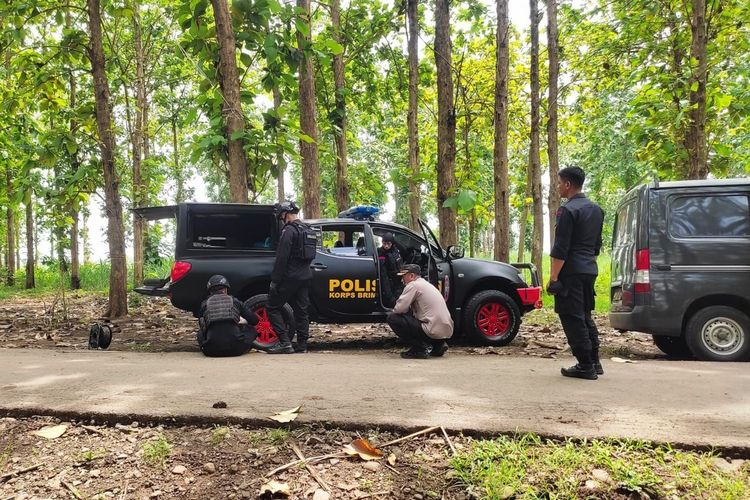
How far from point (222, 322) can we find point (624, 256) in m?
5.05

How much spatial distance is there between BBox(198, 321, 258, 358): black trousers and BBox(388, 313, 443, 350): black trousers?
1830 millimetres

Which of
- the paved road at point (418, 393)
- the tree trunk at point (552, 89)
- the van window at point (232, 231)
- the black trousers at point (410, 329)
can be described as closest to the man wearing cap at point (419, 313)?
the black trousers at point (410, 329)

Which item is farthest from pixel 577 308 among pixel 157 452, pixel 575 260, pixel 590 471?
pixel 157 452

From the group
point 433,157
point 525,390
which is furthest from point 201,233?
point 433,157

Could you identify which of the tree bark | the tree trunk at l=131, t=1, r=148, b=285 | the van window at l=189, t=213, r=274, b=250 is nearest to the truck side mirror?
the van window at l=189, t=213, r=274, b=250

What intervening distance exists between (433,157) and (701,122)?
1130 centimetres

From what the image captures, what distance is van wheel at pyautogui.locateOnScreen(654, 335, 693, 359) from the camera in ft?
23.9

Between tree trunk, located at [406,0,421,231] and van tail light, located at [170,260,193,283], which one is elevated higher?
tree trunk, located at [406,0,421,231]

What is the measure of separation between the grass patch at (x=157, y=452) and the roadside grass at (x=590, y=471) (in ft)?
5.87

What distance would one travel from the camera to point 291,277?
22.1 ft

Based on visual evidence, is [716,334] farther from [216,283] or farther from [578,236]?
[216,283]

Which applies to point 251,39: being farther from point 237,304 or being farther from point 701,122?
point 701,122

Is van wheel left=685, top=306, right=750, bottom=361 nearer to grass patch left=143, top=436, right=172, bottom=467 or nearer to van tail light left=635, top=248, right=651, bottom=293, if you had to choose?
van tail light left=635, top=248, right=651, bottom=293

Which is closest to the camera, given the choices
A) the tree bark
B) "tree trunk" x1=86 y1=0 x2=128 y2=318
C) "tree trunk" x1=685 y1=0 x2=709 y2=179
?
"tree trunk" x1=685 y1=0 x2=709 y2=179
